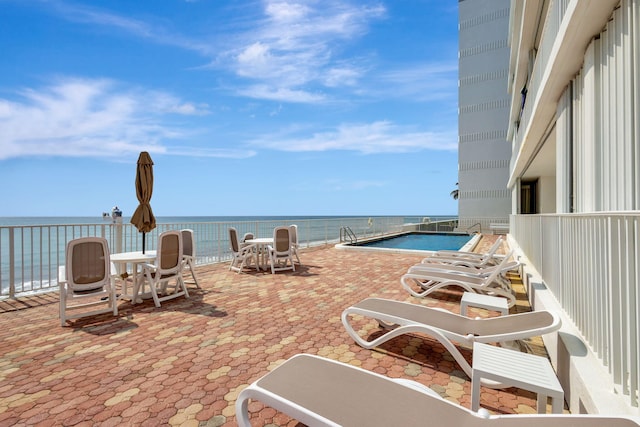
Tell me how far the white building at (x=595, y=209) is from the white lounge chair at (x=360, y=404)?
0.61 metres

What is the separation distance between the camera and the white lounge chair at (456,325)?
2486 mm

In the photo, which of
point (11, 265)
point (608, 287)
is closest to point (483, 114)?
point (608, 287)

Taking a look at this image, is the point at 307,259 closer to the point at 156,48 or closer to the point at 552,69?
the point at 552,69

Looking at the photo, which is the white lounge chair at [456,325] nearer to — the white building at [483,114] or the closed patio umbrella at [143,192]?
the closed patio umbrella at [143,192]

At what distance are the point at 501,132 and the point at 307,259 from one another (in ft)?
68.3

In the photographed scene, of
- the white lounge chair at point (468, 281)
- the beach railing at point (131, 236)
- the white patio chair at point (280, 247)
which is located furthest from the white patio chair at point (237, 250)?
the white lounge chair at point (468, 281)

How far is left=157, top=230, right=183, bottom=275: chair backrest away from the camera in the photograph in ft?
16.3

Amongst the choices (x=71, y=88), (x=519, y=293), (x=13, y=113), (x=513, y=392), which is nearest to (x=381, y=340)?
(x=513, y=392)

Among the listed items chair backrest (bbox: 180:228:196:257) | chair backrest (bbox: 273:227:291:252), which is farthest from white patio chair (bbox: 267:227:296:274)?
chair backrest (bbox: 180:228:196:257)

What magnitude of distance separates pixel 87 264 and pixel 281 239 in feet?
12.9

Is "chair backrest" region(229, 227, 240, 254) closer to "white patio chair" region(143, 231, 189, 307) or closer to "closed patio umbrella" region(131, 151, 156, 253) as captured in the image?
"closed patio umbrella" region(131, 151, 156, 253)

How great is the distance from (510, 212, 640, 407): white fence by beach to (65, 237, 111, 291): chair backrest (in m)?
5.20

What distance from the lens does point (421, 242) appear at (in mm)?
17359

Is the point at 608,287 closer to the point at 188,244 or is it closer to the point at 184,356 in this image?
the point at 184,356
